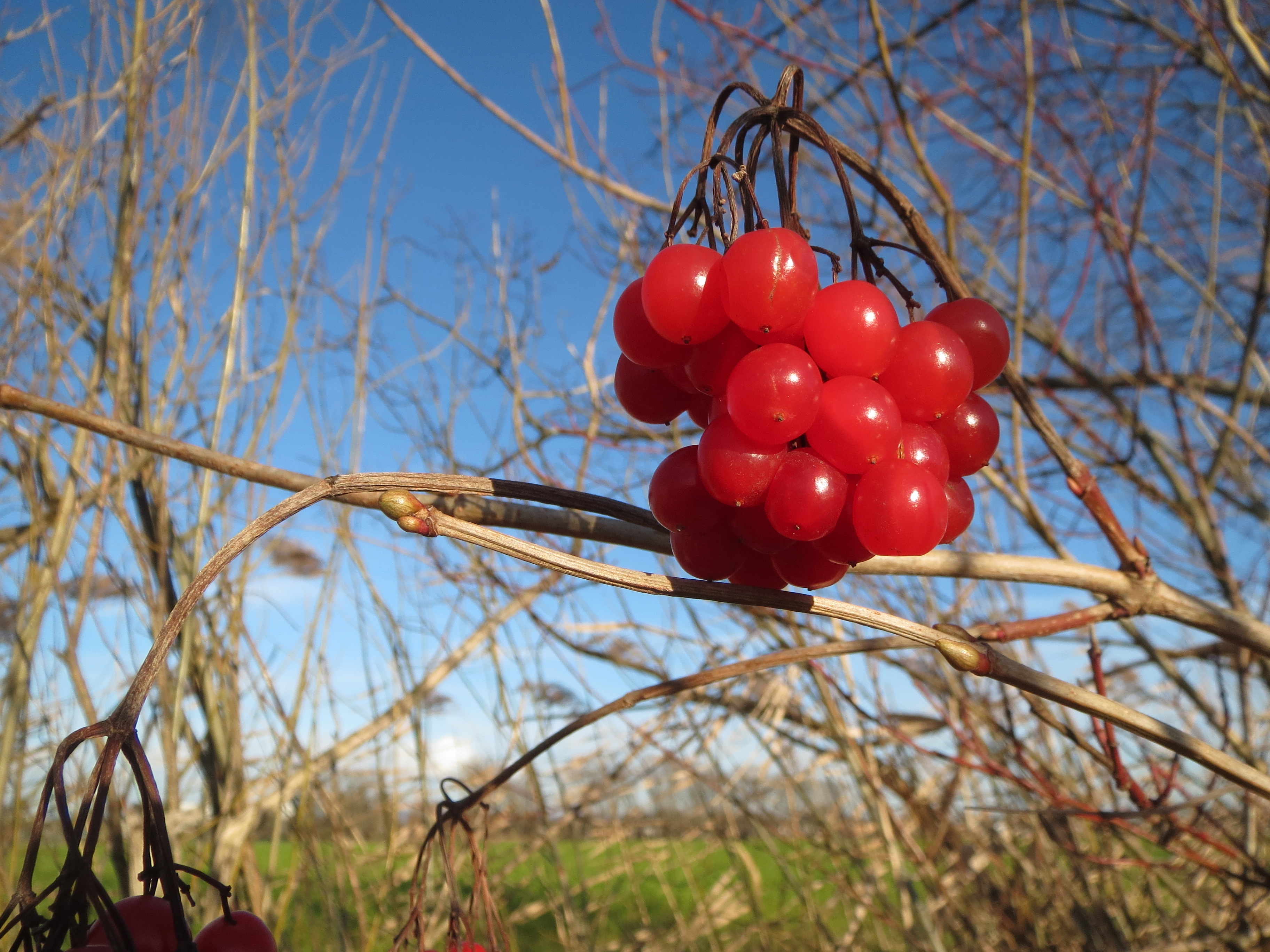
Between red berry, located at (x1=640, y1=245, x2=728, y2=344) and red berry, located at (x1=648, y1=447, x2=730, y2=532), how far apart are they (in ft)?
0.24

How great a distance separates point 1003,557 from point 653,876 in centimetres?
289

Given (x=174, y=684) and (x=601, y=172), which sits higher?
(x=601, y=172)

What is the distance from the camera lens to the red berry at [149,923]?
408 mm

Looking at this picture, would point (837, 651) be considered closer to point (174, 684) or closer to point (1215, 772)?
point (1215, 772)

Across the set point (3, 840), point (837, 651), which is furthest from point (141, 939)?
point (3, 840)

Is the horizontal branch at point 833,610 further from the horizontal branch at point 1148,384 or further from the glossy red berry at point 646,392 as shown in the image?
the horizontal branch at point 1148,384

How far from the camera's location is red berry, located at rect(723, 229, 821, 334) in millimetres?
433

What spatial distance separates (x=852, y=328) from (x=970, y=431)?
124 millimetres

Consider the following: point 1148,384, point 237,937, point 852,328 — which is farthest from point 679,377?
point 1148,384

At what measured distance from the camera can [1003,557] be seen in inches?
26.5

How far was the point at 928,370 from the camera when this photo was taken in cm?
47

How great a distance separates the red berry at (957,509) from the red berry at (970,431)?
12mm

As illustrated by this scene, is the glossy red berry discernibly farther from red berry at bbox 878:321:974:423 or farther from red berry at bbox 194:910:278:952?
red berry at bbox 194:910:278:952

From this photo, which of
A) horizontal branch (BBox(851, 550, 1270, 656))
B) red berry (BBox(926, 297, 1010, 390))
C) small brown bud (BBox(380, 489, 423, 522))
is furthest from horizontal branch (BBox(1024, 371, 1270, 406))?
small brown bud (BBox(380, 489, 423, 522))
